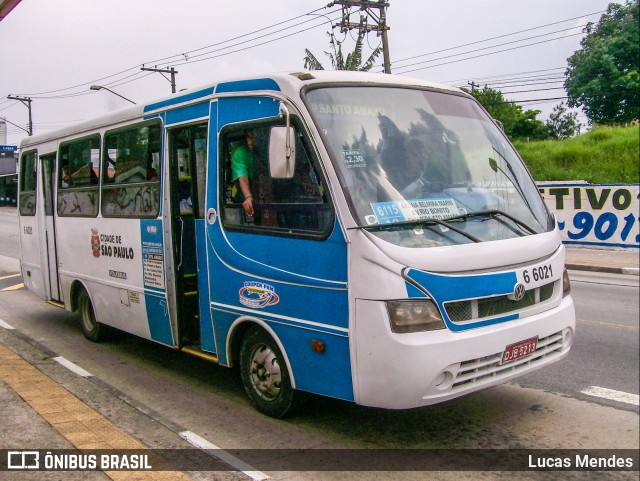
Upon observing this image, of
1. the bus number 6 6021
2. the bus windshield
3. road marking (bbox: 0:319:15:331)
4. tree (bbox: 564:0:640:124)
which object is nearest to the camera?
tree (bbox: 564:0:640:124)

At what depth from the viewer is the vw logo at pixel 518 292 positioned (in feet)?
14.5

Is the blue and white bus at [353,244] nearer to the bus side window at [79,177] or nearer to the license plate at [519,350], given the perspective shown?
the license plate at [519,350]

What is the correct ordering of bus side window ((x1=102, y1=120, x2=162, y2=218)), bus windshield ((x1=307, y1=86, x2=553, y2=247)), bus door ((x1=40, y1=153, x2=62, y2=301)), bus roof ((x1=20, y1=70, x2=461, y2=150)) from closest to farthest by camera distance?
bus windshield ((x1=307, y1=86, x2=553, y2=247)) → bus roof ((x1=20, y1=70, x2=461, y2=150)) → bus side window ((x1=102, y1=120, x2=162, y2=218)) → bus door ((x1=40, y1=153, x2=62, y2=301))

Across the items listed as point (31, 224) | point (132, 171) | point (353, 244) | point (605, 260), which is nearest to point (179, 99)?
point (132, 171)

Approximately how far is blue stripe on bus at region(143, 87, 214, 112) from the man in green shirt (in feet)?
2.17

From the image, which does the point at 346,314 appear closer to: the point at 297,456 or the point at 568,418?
the point at 297,456

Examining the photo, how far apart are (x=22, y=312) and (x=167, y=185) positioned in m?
5.48

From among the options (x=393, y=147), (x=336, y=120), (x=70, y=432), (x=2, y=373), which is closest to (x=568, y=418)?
(x=393, y=147)

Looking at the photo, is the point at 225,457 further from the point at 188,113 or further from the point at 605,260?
the point at 605,260

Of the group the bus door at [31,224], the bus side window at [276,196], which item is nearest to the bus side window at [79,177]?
the bus door at [31,224]

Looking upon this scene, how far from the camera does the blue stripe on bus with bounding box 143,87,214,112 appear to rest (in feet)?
18.6

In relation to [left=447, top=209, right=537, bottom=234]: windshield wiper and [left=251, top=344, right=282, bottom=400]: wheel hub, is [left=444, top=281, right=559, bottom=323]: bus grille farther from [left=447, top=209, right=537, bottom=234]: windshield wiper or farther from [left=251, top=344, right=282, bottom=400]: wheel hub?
[left=251, top=344, right=282, bottom=400]: wheel hub

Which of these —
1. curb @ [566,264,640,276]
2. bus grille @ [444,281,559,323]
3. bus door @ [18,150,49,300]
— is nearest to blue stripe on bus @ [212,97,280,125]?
bus grille @ [444,281,559,323]

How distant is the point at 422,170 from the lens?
4.71 m
